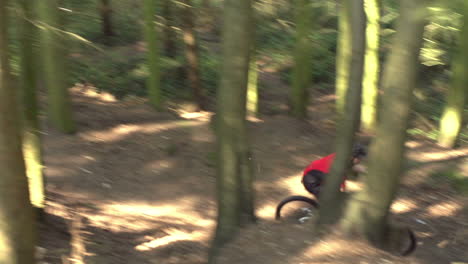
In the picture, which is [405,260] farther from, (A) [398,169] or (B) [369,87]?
(B) [369,87]

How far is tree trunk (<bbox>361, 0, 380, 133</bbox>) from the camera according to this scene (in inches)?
609

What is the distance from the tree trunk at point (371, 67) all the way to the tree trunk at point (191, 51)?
15.3 ft

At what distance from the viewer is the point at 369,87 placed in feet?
53.2

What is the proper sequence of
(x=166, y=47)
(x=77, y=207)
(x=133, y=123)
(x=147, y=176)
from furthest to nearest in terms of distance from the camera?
1. (x=166, y=47)
2. (x=133, y=123)
3. (x=147, y=176)
4. (x=77, y=207)

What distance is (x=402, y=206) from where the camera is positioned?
12562mm

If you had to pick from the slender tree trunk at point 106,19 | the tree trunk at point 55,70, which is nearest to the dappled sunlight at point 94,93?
the tree trunk at point 55,70

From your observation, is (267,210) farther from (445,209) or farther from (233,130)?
(445,209)

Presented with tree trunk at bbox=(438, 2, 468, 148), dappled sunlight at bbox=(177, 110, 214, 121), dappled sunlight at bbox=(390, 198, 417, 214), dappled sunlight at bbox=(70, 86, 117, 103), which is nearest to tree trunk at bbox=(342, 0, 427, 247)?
dappled sunlight at bbox=(390, 198, 417, 214)

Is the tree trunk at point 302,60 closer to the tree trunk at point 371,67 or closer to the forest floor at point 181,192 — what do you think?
the forest floor at point 181,192

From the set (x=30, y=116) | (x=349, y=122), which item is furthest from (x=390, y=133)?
(x=30, y=116)

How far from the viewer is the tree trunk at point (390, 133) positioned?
7086 mm

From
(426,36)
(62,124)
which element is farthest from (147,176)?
(426,36)

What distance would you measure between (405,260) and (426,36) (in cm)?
1187

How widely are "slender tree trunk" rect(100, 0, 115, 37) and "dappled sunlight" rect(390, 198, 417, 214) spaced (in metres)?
13.7
